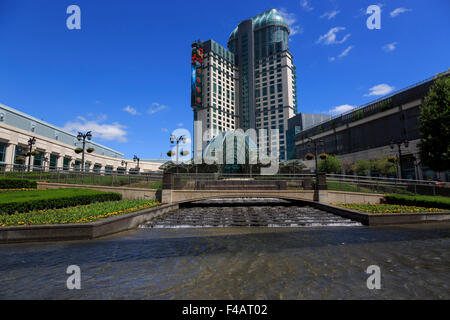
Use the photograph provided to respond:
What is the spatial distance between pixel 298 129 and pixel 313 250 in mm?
96280

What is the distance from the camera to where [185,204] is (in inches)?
901

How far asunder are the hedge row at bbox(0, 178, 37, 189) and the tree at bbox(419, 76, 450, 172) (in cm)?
3924

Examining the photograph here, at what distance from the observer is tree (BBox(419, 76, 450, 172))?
23.7 metres

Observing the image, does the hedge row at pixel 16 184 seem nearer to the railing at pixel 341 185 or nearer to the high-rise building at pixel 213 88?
the railing at pixel 341 185

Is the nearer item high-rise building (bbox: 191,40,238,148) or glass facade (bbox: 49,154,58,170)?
glass facade (bbox: 49,154,58,170)

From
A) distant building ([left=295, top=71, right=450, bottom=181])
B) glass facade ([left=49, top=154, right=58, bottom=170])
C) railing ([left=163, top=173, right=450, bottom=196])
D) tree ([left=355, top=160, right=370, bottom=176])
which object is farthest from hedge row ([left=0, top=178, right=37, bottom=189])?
tree ([left=355, top=160, right=370, bottom=176])

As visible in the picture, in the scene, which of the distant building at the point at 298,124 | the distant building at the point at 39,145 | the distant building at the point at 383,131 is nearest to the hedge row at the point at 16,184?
the distant building at the point at 39,145

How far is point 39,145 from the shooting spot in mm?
46500

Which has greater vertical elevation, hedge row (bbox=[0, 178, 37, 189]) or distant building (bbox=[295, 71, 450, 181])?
distant building (bbox=[295, 71, 450, 181])

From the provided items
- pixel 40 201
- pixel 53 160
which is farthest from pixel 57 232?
pixel 53 160

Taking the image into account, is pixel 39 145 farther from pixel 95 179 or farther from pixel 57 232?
pixel 57 232

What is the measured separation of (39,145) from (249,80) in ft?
404

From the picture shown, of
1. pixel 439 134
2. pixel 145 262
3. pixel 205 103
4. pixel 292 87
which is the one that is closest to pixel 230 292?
pixel 145 262

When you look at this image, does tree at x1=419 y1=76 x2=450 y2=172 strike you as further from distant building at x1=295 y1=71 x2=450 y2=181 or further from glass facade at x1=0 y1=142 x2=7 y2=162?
glass facade at x1=0 y1=142 x2=7 y2=162
